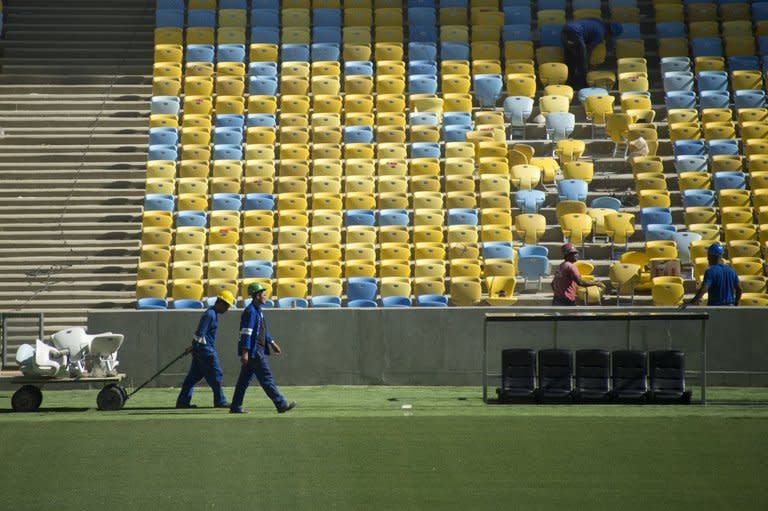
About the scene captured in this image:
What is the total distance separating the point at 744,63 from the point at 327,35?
892 centimetres

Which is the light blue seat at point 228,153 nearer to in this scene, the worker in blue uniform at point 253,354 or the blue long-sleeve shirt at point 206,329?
the blue long-sleeve shirt at point 206,329

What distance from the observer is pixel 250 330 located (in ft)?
53.6

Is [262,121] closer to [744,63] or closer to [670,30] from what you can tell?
[670,30]

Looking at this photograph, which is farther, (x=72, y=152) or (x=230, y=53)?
(x=230, y=53)

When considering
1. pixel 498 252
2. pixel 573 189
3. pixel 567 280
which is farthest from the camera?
pixel 573 189

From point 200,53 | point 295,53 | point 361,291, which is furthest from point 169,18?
point 361,291

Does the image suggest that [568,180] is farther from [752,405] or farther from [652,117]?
[752,405]

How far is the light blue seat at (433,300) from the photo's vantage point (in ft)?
74.8

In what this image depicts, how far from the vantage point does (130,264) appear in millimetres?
24859

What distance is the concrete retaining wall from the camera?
66.6 feet

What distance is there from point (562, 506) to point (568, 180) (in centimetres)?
1634

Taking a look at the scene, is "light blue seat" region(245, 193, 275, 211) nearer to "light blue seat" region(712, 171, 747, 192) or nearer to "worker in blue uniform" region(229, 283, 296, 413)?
"light blue seat" region(712, 171, 747, 192)

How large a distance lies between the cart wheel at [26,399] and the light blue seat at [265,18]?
14263mm

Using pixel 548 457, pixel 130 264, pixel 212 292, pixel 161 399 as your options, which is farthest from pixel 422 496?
pixel 130 264
